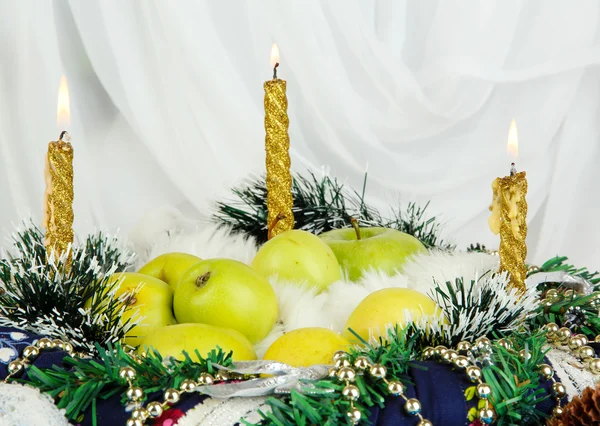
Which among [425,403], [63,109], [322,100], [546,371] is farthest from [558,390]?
[322,100]

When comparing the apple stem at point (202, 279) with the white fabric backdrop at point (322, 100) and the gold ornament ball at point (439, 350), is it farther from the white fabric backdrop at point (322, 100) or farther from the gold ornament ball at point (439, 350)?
the white fabric backdrop at point (322, 100)

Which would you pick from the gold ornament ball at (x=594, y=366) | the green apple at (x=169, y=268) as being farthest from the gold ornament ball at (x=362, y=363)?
the green apple at (x=169, y=268)

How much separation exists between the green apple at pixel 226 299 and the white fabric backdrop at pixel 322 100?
76 centimetres

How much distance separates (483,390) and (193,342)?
26 cm

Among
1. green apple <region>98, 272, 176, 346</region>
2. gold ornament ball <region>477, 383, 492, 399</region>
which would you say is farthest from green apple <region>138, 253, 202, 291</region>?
gold ornament ball <region>477, 383, 492, 399</region>

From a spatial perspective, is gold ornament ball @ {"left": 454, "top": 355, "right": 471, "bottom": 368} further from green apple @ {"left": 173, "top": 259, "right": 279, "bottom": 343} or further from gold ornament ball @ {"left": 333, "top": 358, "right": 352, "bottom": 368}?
green apple @ {"left": 173, "top": 259, "right": 279, "bottom": 343}

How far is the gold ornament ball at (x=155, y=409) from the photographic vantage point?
1.94ft

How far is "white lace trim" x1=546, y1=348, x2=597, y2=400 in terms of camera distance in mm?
662

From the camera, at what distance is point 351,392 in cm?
58

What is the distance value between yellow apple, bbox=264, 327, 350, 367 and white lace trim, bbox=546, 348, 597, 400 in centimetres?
19

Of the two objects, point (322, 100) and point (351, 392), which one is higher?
point (322, 100)

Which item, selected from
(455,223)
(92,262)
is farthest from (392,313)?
(455,223)

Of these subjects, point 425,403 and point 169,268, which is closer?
point 425,403

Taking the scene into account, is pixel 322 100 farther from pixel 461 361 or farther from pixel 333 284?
pixel 461 361
